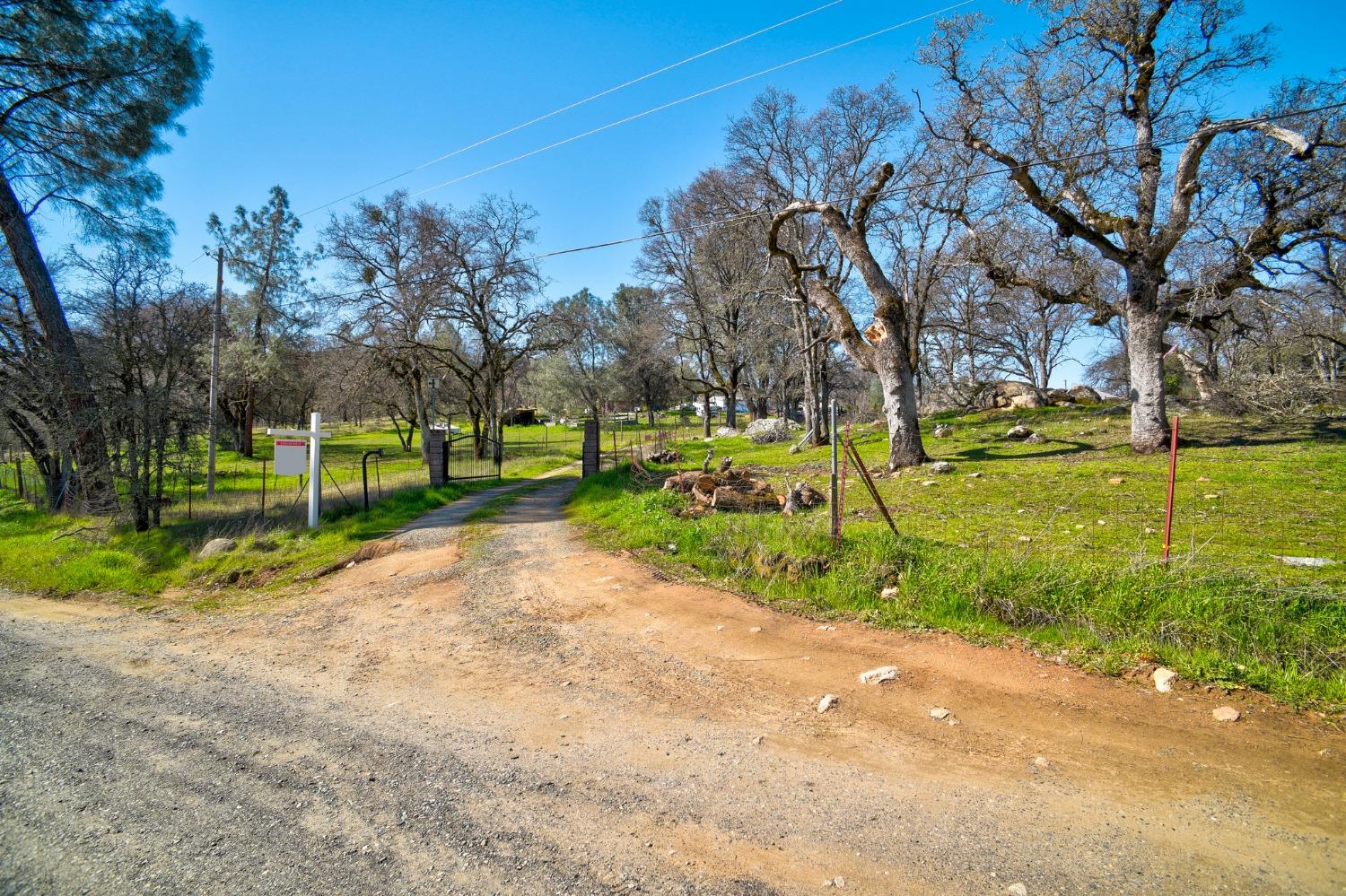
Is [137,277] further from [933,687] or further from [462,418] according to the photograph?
[462,418]

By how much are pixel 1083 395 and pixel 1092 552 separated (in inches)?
949

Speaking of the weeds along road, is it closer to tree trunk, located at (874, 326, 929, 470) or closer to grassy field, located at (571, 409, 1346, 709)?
grassy field, located at (571, 409, 1346, 709)

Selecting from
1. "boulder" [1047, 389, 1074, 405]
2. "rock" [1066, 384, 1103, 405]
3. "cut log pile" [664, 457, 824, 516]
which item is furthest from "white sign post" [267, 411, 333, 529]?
"rock" [1066, 384, 1103, 405]

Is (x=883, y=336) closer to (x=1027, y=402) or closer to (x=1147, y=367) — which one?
(x=1147, y=367)

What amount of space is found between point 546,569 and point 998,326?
114 ft

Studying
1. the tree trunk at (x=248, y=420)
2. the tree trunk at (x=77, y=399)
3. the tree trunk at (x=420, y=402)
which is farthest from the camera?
the tree trunk at (x=248, y=420)

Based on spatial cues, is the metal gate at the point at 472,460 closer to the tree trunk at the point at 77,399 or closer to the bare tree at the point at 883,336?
the tree trunk at the point at 77,399

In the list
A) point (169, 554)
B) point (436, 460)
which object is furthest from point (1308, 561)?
point (436, 460)

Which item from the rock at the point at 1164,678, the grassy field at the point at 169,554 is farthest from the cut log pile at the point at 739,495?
the grassy field at the point at 169,554

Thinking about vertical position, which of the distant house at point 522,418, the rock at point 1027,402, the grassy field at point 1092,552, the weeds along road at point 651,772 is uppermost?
the distant house at point 522,418

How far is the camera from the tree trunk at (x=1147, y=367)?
1293cm

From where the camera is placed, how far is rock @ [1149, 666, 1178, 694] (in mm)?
4457

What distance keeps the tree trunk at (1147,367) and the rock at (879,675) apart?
11.4 meters

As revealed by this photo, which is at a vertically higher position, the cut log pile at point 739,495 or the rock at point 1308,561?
the cut log pile at point 739,495
